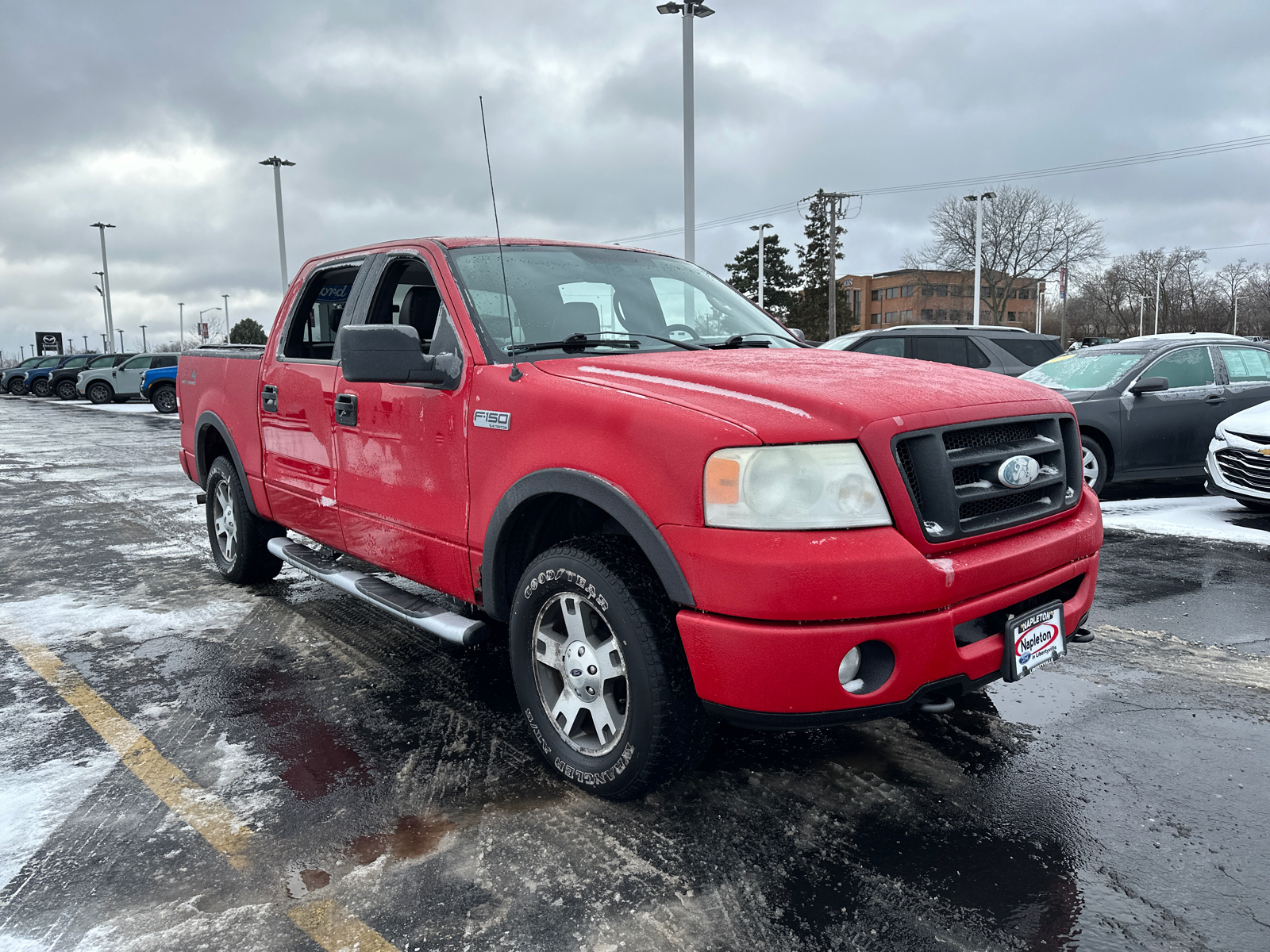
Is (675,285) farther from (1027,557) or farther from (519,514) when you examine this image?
(1027,557)

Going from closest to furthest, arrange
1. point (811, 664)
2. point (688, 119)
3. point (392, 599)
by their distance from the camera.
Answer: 1. point (811, 664)
2. point (392, 599)
3. point (688, 119)

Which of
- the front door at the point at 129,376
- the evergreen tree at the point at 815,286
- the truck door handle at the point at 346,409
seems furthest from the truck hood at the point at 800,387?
the evergreen tree at the point at 815,286

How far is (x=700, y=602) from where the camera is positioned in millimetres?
2436

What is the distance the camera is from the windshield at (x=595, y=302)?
3.43 meters

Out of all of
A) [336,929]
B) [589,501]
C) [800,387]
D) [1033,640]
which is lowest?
[336,929]

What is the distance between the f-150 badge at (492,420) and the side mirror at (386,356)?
0.85 ft

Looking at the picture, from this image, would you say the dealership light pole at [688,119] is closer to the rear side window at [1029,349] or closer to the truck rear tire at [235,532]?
the rear side window at [1029,349]

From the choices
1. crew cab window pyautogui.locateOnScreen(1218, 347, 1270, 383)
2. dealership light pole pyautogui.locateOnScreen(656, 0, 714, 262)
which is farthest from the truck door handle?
dealership light pole pyautogui.locateOnScreen(656, 0, 714, 262)

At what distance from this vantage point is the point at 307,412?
14.4 ft

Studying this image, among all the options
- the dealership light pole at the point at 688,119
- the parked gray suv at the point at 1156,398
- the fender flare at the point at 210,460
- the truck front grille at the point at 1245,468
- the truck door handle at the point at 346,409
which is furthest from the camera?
the dealership light pole at the point at 688,119

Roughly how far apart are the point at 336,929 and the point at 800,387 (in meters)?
1.89

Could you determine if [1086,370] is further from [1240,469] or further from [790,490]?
[790,490]

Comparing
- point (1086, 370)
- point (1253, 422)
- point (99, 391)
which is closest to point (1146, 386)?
point (1086, 370)

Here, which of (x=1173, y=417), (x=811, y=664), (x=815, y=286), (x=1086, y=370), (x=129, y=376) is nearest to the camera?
(x=811, y=664)
